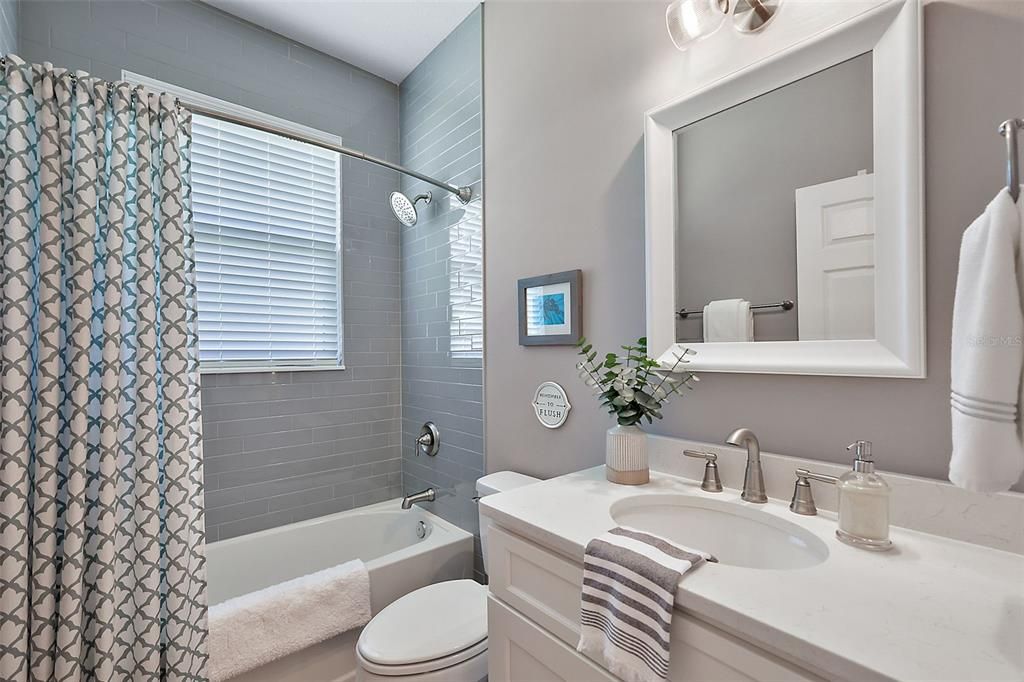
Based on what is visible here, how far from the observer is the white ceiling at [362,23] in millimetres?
2049

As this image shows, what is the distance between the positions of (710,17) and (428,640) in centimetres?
188

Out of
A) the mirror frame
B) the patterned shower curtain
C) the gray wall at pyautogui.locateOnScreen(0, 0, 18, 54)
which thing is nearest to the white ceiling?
the gray wall at pyautogui.locateOnScreen(0, 0, 18, 54)

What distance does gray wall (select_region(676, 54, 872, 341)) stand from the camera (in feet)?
3.27

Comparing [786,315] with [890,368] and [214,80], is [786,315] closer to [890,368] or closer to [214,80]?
[890,368]

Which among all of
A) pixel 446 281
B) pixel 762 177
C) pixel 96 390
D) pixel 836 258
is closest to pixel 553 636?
pixel 836 258

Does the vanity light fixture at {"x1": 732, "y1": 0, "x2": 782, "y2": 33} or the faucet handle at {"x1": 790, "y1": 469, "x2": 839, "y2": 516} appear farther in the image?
the vanity light fixture at {"x1": 732, "y1": 0, "x2": 782, "y2": 33}

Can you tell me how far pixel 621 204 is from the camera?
1.43m

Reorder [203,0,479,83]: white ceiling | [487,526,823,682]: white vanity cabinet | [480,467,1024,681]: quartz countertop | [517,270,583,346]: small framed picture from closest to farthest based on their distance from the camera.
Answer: [480,467,1024,681]: quartz countertop, [487,526,823,682]: white vanity cabinet, [517,270,583,346]: small framed picture, [203,0,479,83]: white ceiling

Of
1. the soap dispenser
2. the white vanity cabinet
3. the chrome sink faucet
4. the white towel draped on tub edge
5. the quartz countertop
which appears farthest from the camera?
the white towel draped on tub edge

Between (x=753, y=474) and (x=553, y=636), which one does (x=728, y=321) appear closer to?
(x=753, y=474)

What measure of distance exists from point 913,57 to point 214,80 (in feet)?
8.44

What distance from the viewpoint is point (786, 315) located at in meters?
1.07

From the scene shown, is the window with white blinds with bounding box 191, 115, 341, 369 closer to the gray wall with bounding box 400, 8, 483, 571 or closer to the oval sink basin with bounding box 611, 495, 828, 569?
the gray wall with bounding box 400, 8, 483, 571

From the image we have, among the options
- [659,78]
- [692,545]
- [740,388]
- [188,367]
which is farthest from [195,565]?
[659,78]
